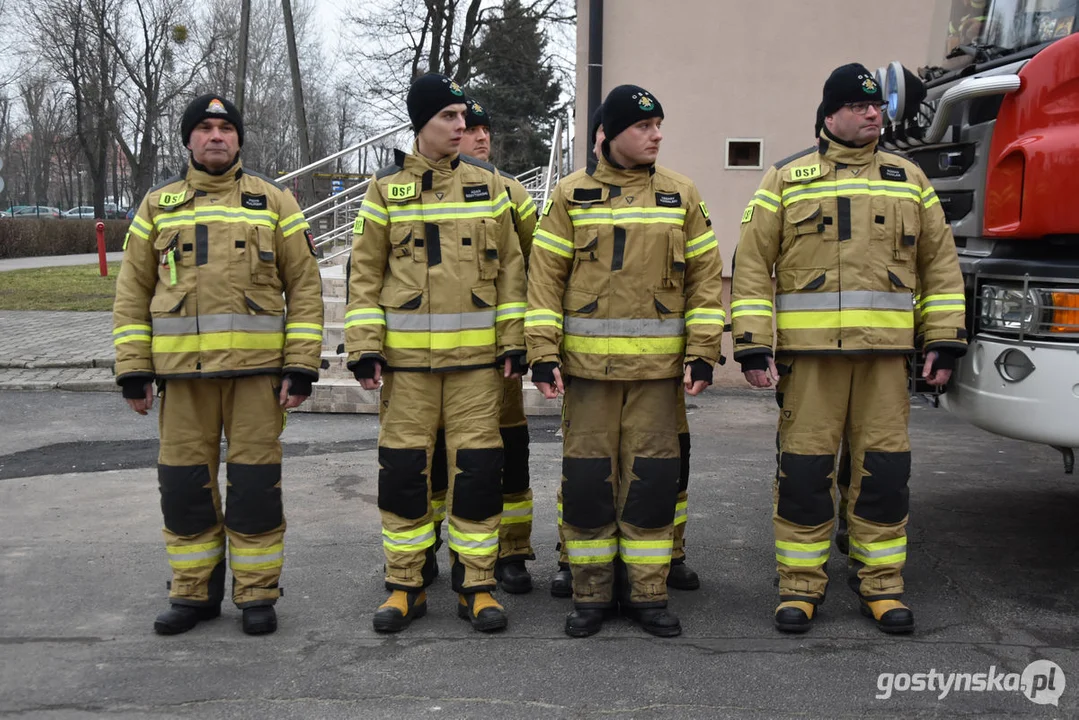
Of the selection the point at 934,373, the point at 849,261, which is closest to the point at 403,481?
the point at 849,261

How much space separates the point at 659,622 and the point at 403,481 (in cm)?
115

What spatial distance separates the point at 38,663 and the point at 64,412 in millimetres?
5541

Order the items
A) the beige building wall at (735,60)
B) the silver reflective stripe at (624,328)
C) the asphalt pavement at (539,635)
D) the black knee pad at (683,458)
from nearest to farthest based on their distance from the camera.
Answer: the asphalt pavement at (539,635) < the silver reflective stripe at (624,328) < the black knee pad at (683,458) < the beige building wall at (735,60)

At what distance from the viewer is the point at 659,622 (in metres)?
4.00

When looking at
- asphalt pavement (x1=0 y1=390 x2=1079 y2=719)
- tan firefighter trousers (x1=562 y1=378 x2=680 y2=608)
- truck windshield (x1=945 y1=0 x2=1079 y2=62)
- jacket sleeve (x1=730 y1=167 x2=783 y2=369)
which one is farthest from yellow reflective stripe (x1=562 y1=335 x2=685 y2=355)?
truck windshield (x1=945 y1=0 x2=1079 y2=62)

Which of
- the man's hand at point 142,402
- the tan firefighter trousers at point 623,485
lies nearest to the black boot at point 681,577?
the tan firefighter trousers at point 623,485

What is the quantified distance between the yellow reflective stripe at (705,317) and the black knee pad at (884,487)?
31.2 inches

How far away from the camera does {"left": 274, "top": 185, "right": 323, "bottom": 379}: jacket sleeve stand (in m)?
4.15

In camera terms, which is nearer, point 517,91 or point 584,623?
point 584,623

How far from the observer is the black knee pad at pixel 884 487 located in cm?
402

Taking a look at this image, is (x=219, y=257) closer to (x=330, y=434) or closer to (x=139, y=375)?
(x=139, y=375)

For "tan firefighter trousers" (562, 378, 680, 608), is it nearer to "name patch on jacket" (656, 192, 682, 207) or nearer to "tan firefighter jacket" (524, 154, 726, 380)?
"tan firefighter jacket" (524, 154, 726, 380)

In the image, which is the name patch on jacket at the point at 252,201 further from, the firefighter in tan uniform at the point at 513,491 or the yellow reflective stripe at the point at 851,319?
the yellow reflective stripe at the point at 851,319

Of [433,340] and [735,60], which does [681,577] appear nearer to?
[433,340]
